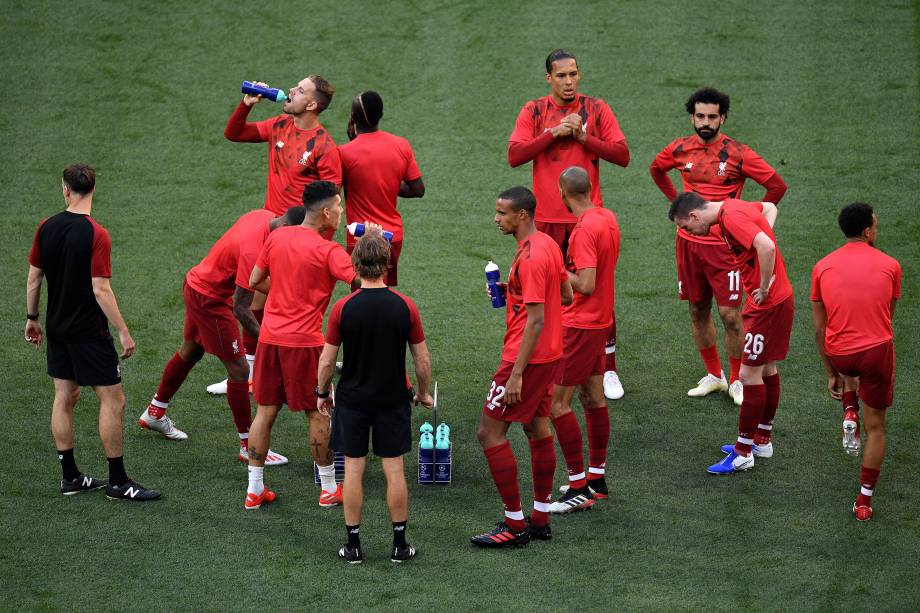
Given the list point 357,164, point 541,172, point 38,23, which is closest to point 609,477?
point 541,172

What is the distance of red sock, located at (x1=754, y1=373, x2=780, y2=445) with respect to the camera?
8.22 meters

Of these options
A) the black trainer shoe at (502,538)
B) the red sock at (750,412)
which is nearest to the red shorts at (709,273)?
the red sock at (750,412)

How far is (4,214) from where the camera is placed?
12.1 m

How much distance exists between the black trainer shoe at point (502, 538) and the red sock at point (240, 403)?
2118mm

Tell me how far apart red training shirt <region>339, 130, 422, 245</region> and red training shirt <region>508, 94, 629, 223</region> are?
89 cm

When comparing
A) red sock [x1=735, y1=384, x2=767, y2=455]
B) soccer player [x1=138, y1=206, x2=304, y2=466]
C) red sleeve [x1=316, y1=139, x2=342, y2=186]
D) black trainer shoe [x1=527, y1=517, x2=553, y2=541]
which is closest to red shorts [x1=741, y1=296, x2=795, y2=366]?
red sock [x1=735, y1=384, x2=767, y2=455]

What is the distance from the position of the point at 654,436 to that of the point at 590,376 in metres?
1.31

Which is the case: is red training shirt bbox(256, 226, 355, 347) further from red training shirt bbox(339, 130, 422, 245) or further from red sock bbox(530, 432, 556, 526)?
red sock bbox(530, 432, 556, 526)

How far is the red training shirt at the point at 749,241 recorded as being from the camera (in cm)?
766

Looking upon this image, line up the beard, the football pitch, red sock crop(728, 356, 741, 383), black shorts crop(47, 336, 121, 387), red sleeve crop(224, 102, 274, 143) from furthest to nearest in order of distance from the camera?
red sock crop(728, 356, 741, 383) < the beard < red sleeve crop(224, 102, 274, 143) < black shorts crop(47, 336, 121, 387) < the football pitch

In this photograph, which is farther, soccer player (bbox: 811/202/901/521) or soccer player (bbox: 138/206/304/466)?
soccer player (bbox: 138/206/304/466)

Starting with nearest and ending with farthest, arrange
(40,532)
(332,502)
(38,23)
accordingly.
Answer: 1. (40,532)
2. (332,502)
3. (38,23)

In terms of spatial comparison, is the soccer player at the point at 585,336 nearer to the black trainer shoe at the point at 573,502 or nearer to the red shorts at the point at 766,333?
the black trainer shoe at the point at 573,502

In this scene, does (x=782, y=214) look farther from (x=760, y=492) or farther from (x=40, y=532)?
(x=40, y=532)
